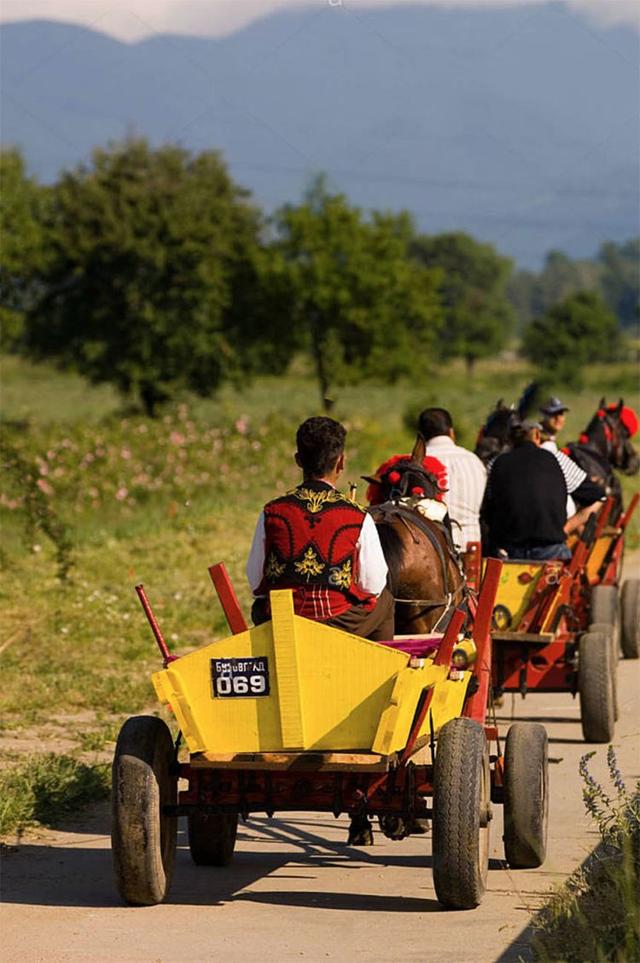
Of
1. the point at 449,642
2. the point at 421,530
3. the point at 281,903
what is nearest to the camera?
the point at 449,642

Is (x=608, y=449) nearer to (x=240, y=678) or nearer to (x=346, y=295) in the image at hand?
(x=240, y=678)

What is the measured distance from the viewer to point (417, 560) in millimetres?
9055

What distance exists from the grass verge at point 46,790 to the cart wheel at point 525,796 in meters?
2.58

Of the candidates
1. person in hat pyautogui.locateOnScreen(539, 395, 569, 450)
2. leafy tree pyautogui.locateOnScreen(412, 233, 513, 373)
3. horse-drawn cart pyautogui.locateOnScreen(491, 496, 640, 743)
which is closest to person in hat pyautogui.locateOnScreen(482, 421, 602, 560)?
horse-drawn cart pyautogui.locateOnScreen(491, 496, 640, 743)

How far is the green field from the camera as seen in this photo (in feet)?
41.8

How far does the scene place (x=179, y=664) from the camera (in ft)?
23.6

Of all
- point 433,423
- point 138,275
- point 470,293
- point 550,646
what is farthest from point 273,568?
point 470,293

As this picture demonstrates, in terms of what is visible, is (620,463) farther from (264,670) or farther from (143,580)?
(264,670)

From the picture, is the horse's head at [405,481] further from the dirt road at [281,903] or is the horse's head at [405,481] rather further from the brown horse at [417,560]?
the dirt road at [281,903]

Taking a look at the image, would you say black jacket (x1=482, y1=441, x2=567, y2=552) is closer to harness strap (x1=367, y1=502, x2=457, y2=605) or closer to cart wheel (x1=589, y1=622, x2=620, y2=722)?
cart wheel (x1=589, y1=622, x2=620, y2=722)

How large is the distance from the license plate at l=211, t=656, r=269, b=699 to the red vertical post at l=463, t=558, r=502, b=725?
4.33 feet

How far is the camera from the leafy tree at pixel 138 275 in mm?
56875

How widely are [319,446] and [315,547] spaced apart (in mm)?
412

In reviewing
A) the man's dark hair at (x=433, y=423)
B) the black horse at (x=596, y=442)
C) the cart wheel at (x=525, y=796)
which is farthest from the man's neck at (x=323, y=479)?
the black horse at (x=596, y=442)
